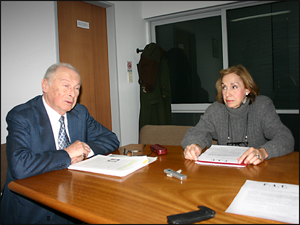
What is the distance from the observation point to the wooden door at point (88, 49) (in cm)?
325

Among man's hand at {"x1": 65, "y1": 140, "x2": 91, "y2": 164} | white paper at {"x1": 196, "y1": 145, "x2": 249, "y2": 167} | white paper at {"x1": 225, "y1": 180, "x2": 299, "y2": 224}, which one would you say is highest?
man's hand at {"x1": 65, "y1": 140, "x2": 91, "y2": 164}

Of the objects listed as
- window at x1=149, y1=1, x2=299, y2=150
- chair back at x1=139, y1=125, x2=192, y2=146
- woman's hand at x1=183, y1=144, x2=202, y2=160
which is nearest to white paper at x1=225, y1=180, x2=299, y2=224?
woman's hand at x1=183, y1=144, x2=202, y2=160

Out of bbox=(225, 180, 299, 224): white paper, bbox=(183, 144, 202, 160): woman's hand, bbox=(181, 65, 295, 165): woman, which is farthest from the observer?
bbox=(181, 65, 295, 165): woman

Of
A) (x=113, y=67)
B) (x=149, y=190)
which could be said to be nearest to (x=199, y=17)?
(x=113, y=67)

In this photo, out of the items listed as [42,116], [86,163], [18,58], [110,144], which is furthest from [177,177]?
[18,58]

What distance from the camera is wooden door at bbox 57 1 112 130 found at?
128 inches

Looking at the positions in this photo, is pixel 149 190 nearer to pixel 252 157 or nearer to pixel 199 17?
pixel 252 157

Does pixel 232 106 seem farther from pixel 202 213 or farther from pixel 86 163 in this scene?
pixel 202 213

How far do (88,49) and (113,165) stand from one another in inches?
102

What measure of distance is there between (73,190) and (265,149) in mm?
988

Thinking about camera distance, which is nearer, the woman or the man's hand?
the man's hand

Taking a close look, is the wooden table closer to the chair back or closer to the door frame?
the chair back

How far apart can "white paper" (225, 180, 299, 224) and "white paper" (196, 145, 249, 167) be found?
12.2 inches

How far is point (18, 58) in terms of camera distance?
2617 millimetres
